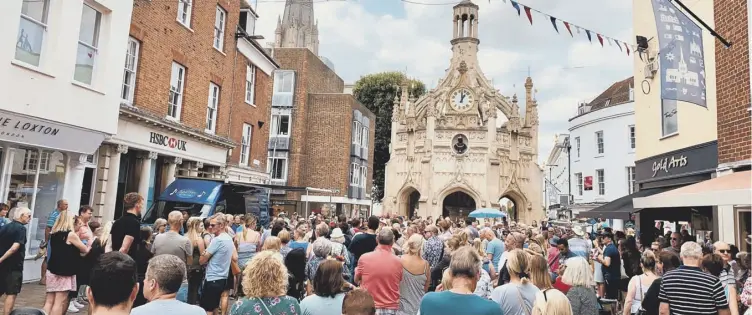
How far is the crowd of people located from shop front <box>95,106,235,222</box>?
4.57m

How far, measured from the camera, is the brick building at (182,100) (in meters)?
13.0

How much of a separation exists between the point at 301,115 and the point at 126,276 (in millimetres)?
27959

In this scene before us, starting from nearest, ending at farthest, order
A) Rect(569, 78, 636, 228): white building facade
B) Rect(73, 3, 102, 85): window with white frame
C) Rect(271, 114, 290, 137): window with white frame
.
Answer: Rect(73, 3, 102, 85): window with white frame → Rect(569, 78, 636, 228): white building facade → Rect(271, 114, 290, 137): window with white frame

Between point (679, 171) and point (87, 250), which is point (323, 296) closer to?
point (87, 250)

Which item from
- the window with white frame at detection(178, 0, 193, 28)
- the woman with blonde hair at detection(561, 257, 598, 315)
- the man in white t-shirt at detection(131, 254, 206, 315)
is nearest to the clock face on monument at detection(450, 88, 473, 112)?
the window with white frame at detection(178, 0, 193, 28)

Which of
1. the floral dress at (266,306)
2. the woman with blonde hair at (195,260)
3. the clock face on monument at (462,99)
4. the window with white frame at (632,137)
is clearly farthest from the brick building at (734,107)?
the clock face on monument at (462,99)

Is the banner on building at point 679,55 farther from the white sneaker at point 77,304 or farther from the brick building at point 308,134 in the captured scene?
the brick building at point 308,134

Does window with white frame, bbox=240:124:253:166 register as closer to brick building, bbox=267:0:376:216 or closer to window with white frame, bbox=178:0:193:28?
window with white frame, bbox=178:0:193:28

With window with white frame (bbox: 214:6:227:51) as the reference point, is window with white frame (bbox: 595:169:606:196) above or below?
below

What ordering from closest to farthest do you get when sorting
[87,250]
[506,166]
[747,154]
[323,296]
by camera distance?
[323,296] < [87,250] < [747,154] < [506,166]

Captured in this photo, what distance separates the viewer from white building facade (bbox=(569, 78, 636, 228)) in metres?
27.8

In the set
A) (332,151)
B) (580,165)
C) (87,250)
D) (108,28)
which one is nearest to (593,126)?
(580,165)

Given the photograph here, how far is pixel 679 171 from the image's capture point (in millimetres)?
11086

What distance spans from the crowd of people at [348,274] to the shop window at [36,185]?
2.63m
